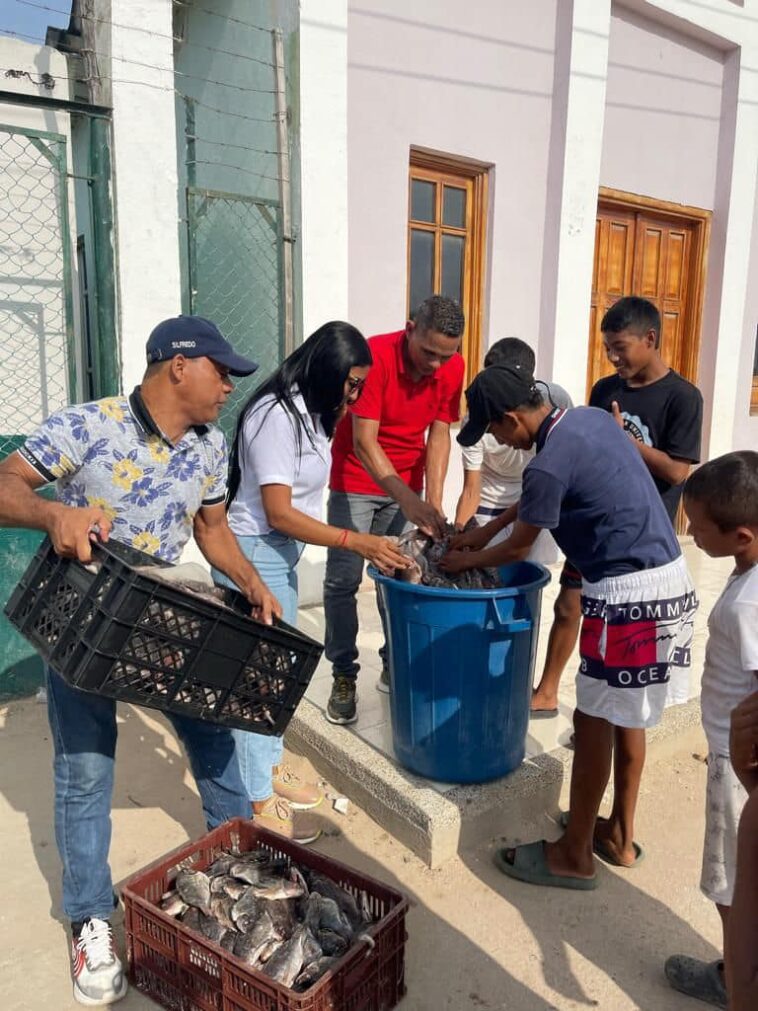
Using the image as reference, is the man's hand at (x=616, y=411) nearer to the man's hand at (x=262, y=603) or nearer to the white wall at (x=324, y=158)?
the man's hand at (x=262, y=603)

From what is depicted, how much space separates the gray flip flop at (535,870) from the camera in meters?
2.68

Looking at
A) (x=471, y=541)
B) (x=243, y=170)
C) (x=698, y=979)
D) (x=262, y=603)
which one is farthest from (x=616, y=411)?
(x=243, y=170)

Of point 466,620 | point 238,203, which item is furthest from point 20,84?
point 466,620

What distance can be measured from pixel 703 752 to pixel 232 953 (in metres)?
2.56

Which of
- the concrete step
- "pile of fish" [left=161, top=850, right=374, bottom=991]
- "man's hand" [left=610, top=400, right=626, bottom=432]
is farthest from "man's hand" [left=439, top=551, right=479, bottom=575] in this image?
"pile of fish" [left=161, top=850, right=374, bottom=991]

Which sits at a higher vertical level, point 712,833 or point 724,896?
point 712,833

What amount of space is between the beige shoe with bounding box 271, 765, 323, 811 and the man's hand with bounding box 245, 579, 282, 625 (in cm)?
107

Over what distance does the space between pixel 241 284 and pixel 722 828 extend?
4446mm

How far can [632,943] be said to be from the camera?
2447 millimetres

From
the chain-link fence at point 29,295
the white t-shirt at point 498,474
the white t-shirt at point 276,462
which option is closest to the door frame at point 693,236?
the white t-shirt at point 498,474

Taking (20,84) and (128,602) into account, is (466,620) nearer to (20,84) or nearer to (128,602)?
(128,602)

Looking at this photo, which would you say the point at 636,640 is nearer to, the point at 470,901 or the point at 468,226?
the point at 470,901

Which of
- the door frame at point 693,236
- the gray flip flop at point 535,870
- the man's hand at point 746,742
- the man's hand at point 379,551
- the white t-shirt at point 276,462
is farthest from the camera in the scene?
the door frame at point 693,236

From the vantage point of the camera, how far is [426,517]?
3.21 metres
